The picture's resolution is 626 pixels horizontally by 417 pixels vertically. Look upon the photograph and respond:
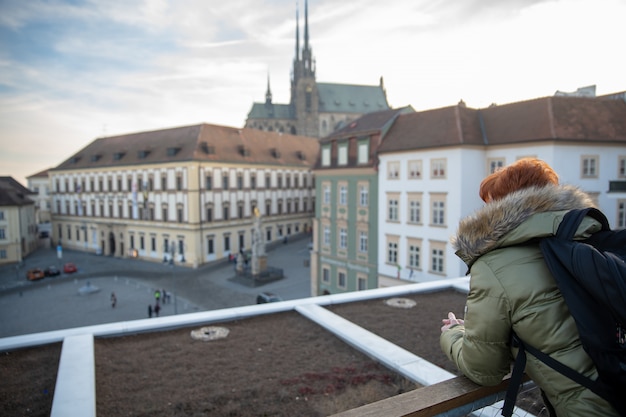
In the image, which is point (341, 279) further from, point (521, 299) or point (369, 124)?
point (521, 299)

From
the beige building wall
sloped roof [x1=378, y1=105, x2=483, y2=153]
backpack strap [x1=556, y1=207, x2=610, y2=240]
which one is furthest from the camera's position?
the beige building wall

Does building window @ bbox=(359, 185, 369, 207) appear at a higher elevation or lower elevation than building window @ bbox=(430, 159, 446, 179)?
lower

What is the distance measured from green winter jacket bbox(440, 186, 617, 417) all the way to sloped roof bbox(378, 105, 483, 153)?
776 inches

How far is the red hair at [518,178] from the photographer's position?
238 centimetres

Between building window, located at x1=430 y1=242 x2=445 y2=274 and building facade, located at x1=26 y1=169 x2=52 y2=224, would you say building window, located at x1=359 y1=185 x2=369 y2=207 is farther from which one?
building facade, located at x1=26 y1=169 x2=52 y2=224

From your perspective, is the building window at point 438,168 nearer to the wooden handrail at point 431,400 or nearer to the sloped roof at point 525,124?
the sloped roof at point 525,124

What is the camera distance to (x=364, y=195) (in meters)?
25.8

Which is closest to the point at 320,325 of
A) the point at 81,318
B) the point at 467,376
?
the point at 467,376

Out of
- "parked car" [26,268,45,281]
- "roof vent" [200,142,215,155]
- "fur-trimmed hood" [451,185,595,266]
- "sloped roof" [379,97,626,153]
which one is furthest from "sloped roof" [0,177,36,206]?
"fur-trimmed hood" [451,185,595,266]

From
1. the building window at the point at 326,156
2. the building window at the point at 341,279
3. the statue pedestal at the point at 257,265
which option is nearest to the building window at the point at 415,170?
the building window at the point at 326,156

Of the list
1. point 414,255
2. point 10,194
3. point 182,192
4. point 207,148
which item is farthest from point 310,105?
point 414,255

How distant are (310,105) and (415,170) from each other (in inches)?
2605

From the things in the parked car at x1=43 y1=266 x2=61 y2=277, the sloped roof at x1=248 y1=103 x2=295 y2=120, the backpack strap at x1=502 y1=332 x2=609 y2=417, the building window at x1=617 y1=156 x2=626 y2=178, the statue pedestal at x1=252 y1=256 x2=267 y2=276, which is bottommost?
the parked car at x1=43 y1=266 x2=61 y2=277

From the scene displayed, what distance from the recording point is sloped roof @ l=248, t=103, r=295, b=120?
288ft
